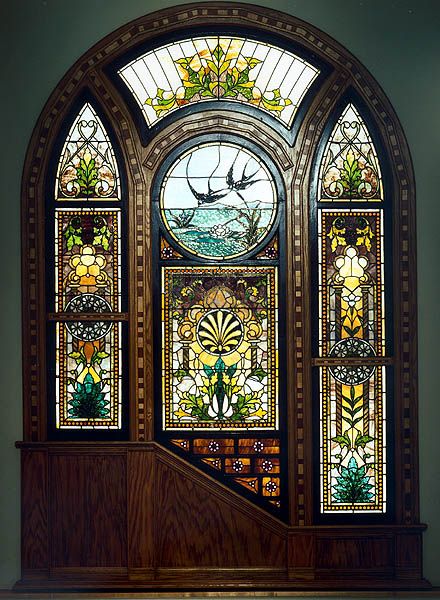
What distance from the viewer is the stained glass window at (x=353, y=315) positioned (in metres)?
4.53

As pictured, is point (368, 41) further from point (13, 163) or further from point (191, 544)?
point (191, 544)

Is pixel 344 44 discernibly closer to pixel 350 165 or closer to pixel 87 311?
pixel 350 165

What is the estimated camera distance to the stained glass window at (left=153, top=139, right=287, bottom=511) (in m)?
4.54

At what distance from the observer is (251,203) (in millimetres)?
4543

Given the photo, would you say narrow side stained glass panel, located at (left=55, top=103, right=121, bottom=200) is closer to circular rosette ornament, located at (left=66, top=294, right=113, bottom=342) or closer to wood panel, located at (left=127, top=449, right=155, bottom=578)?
circular rosette ornament, located at (left=66, top=294, right=113, bottom=342)

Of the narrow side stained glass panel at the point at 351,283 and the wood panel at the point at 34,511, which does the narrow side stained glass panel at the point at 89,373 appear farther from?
the narrow side stained glass panel at the point at 351,283

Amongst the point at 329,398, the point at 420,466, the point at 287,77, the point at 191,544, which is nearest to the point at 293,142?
the point at 287,77

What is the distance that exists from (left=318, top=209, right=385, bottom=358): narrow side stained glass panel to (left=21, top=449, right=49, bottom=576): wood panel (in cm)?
164

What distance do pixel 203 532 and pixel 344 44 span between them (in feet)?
8.93

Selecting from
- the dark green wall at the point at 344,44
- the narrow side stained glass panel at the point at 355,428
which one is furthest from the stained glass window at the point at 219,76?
the narrow side stained glass panel at the point at 355,428

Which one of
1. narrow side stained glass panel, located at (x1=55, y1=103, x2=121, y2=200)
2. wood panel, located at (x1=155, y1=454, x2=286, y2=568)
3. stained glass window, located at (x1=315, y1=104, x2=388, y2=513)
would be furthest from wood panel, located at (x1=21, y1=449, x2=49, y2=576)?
stained glass window, located at (x1=315, y1=104, x2=388, y2=513)

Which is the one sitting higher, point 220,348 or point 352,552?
point 220,348

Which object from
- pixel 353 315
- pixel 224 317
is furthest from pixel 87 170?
pixel 353 315

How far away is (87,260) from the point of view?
178 inches
